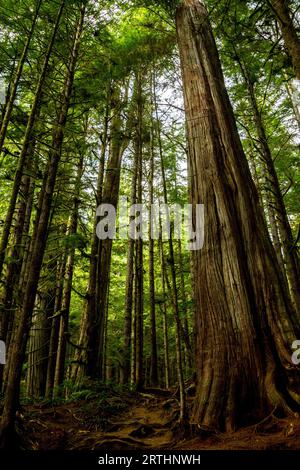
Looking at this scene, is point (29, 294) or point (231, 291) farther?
point (231, 291)

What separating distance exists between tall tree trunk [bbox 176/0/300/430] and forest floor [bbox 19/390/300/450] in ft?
0.96

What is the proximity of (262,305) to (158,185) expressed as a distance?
7.35 metres

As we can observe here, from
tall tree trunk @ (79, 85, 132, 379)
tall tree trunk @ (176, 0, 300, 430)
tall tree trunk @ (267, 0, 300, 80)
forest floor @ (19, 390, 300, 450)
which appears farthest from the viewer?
tall tree trunk @ (79, 85, 132, 379)

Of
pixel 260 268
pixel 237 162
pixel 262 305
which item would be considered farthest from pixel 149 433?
pixel 237 162

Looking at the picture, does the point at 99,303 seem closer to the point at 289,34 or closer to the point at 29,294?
the point at 29,294

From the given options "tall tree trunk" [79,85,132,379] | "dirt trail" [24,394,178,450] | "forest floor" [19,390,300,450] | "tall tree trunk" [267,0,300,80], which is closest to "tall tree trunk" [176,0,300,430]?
"forest floor" [19,390,300,450]

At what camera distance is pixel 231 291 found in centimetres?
372

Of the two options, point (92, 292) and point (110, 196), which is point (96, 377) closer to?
point (92, 292)

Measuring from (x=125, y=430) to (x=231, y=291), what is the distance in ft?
7.63

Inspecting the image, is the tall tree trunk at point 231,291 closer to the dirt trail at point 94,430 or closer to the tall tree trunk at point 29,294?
the dirt trail at point 94,430

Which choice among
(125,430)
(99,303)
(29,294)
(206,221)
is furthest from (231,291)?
(99,303)

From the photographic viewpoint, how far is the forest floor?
2699mm

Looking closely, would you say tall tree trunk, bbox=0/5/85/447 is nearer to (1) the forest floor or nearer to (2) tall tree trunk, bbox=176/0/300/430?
(1) the forest floor

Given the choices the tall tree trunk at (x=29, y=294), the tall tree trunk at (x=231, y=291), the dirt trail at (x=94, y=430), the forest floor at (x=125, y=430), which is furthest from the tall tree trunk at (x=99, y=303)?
the tall tree trunk at (x=29, y=294)
